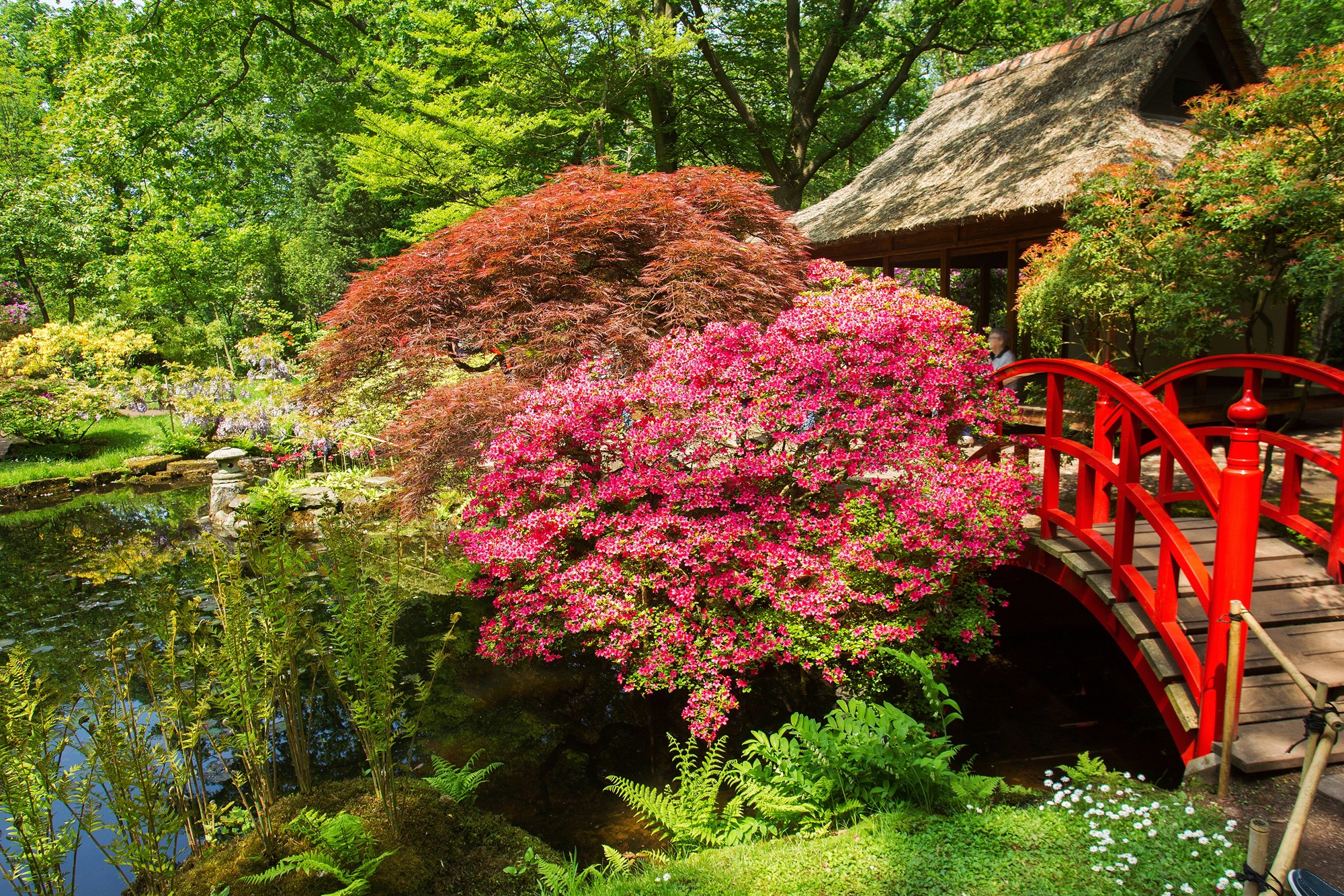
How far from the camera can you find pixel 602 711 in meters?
5.29

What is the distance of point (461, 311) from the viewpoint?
5977mm

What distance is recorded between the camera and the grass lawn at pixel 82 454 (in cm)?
1302

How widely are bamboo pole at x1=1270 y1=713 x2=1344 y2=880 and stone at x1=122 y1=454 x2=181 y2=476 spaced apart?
603 inches

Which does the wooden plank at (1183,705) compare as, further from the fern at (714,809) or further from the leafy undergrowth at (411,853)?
the leafy undergrowth at (411,853)

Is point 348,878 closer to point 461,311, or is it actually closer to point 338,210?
point 461,311

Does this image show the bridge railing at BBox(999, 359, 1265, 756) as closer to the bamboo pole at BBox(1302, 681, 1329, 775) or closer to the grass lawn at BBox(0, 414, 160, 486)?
the bamboo pole at BBox(1302, 681, 1329, 775)

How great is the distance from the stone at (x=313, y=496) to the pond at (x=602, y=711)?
→ 87.8 inches

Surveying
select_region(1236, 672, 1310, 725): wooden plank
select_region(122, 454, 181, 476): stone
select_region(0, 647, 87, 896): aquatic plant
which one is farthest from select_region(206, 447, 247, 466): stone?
select_region(1236, 672, 1310, 725): wooden plank

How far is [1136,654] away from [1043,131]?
776 cm

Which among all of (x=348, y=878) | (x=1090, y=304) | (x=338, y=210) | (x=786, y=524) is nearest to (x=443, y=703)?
(x=348, y=878)

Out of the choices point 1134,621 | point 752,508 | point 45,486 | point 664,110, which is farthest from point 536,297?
point 664,110

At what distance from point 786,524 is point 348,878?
2.97m

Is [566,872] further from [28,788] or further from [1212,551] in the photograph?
[1212,551]

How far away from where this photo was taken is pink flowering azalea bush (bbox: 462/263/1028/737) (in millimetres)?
4379
